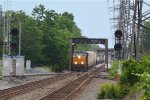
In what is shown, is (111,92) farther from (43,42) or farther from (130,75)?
(43,42)

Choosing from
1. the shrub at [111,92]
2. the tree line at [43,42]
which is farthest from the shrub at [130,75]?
the tree line at [43,42]

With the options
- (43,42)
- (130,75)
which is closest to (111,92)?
(130,75)

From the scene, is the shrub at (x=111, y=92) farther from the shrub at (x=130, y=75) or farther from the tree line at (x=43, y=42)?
the tree line at (x=43, y=42)

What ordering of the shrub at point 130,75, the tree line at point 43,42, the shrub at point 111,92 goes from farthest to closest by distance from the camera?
the tree line at point 43,42 → the shrub at point 111,92 → the shrub at point 130,75

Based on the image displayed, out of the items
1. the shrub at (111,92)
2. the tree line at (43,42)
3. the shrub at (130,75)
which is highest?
the tree line at (43,42)

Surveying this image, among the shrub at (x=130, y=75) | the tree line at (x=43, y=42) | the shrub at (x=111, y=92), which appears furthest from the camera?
the tree line at (x=43, y=42)

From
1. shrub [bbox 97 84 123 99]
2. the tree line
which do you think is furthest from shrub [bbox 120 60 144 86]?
the tree line

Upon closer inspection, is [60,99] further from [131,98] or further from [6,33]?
[6,33]

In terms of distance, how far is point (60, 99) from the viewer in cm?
2623

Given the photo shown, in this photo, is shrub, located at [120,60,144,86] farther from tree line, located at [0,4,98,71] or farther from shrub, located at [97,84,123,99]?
tree line, located at [0,4,98,71]

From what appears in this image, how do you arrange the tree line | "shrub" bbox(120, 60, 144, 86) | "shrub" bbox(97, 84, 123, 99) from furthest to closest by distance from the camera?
1. the tree line
2. "shrub" bbox(97, 84, 123, 99)
3. "shrub" bbox(120, 60, 144, 86)

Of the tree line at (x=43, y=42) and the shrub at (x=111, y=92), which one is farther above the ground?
the tree line at (x=43, y=42)

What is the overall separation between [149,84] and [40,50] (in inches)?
2619

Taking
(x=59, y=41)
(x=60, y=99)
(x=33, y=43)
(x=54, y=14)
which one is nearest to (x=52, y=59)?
(x=59, y=41)
